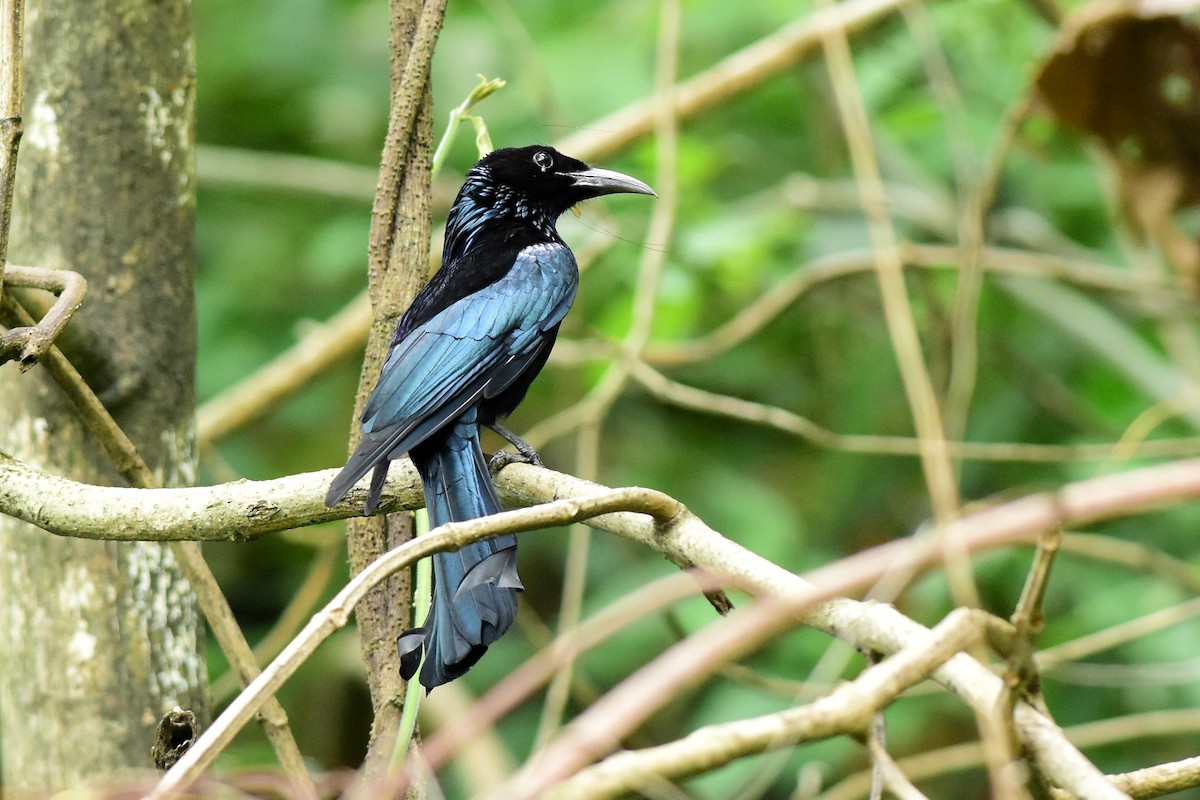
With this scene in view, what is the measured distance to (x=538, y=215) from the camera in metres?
3.98

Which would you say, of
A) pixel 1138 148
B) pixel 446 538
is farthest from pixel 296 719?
pixel 446 538

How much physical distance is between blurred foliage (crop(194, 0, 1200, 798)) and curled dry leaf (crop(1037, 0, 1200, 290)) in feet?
2.42

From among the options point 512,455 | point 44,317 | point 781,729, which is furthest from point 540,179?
point 781,729

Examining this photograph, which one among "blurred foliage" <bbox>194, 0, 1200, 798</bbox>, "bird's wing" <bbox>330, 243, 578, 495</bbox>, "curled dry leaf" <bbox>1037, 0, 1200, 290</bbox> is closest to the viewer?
"bird's wing" <bbox>330, 243, 578, 495</bbox>

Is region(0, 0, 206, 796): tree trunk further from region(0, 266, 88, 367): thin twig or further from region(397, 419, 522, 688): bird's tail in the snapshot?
region(397, 419, 522, 688): bird's tail

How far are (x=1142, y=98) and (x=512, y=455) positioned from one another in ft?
8.22

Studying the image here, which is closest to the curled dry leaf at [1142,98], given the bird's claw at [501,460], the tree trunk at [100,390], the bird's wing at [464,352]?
the bird's wing at [464,352]

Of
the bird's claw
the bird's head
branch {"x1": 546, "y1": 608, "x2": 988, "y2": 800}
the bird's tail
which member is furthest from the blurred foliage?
branch {"x1": 546, "y1": 608, "x2": 988, "y2": 800}

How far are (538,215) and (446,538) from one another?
8.93 feet

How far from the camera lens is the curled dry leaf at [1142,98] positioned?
13.4 feet

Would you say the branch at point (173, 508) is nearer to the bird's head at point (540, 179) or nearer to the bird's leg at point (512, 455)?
the bird's leg at point (512, 455)

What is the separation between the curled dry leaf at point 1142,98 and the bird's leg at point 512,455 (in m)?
2.13

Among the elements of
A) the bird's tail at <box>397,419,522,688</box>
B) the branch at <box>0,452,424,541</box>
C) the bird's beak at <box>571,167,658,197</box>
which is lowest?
the bird's tail at <box>397,419,522,688</box>

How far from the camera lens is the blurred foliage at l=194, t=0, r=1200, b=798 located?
16.2 ft
